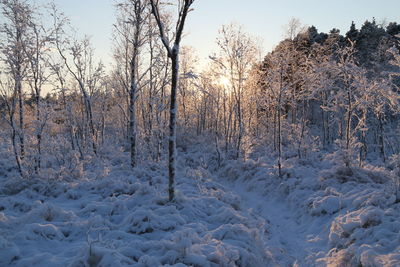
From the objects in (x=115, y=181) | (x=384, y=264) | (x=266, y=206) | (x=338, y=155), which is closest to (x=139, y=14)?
(x=115, y=181)

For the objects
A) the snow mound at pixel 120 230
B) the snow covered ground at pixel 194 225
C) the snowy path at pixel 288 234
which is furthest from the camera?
the snowy path at pixel 288 234

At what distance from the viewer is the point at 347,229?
26.5ft

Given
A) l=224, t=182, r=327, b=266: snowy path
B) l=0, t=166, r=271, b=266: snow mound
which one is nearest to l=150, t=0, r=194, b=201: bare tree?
l=0, t=166, r=271, b=266: snow mound

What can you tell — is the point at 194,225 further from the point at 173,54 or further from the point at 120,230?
the point at 173,54

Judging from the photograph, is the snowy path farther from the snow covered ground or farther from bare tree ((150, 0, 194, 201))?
bare tree ((150, 0, 194, 201))

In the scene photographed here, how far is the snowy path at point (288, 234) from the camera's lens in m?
8.10

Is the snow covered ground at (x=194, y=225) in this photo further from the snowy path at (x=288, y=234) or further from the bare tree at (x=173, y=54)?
the bare tree at (x=173, y=54)

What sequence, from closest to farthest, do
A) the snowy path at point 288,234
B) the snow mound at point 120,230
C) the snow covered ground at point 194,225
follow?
1. the snow mound at point 120,230
2. the snow covered ground at point 194,225
3. the snowy path at point 288,234

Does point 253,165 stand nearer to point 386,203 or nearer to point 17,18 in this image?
point 386,203

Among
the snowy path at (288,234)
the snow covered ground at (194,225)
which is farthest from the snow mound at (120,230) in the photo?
the snowy path at (288,234)

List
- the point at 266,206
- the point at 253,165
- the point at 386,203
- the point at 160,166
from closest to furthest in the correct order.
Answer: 1. the point at 386,203
2. the point at 266,206
3. the point at 160,166
4. the point at 253,165

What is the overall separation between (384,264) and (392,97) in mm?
7564

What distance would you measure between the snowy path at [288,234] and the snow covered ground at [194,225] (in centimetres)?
3

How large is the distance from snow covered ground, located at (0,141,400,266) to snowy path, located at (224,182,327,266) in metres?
0.03
